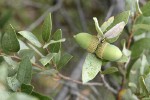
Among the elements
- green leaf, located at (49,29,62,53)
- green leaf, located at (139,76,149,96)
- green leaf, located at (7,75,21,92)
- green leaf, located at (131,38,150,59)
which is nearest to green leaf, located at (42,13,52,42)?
green leaf, located at (49,29,62,53)

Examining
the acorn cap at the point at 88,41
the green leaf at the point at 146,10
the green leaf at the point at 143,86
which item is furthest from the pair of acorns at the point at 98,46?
the green leaf at the point at 146,10

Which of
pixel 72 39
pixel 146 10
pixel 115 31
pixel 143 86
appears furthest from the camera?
pixel 72 39

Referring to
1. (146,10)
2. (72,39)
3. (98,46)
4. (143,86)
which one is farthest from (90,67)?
(72,39)

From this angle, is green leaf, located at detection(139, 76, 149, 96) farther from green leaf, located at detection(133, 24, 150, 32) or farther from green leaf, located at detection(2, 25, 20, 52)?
green leaf, located at detection(2, 25, 20, 52)

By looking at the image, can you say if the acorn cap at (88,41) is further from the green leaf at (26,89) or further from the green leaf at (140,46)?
the green leaf at (140,46)

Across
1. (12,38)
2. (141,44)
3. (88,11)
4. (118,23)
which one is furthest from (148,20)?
(88,11)

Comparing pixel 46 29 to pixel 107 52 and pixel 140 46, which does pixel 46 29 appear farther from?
pixel 140 46
